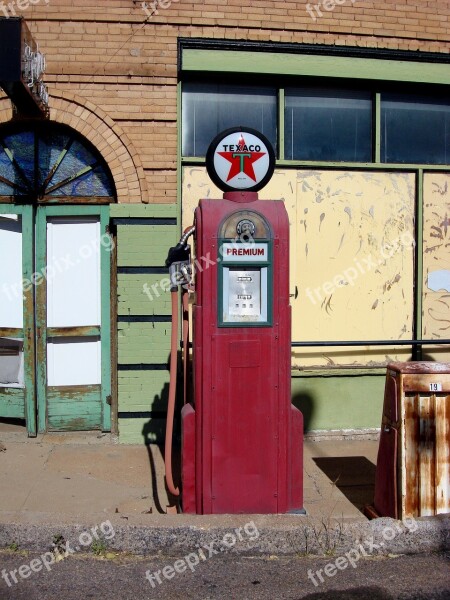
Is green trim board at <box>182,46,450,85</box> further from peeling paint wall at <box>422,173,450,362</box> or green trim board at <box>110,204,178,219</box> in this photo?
green trim board at <box>110,204,178,219</box>

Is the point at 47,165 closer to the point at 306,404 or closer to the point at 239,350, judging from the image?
the point at 239,350

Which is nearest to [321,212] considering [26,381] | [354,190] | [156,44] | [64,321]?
[354,190]

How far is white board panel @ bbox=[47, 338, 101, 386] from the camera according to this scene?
6922 millimetres

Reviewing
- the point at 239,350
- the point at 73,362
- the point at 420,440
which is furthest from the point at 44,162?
the point at 420,440

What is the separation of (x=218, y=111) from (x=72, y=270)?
2.28m

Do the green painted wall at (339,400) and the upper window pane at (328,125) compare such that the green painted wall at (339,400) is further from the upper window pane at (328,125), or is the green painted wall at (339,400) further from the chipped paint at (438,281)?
the upper window pane at (328,125)

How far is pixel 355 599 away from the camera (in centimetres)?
381

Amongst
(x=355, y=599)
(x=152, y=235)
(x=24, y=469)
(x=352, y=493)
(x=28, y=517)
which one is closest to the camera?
(x=355, y=599)

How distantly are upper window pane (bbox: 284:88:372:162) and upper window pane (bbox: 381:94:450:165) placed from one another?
20 centimetres

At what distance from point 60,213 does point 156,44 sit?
6.52 feet

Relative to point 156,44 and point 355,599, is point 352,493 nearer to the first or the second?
point 355,599

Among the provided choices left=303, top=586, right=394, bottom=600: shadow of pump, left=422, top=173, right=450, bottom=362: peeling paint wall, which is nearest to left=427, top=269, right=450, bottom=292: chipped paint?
left=422, top=173, right=450, bottom=362: peeling paint wall

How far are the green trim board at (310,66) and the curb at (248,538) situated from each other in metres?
4.56

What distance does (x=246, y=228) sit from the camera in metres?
4.55
